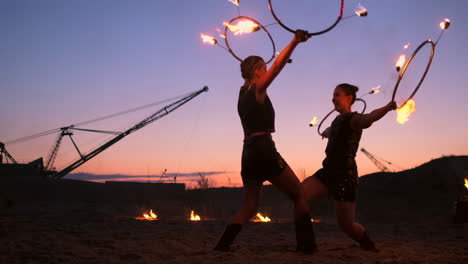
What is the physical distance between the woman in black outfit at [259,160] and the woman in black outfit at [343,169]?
45cm

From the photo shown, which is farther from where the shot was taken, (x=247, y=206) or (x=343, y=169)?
(x=343, y=169)

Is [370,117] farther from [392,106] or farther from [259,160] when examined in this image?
[259,160]

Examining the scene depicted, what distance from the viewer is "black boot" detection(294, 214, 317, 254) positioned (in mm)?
4656

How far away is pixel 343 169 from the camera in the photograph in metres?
5.02

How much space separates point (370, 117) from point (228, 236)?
2.04 meters

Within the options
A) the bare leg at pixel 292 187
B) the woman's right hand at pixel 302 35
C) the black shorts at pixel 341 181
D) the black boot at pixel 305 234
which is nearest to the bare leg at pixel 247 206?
the bare leg at pixel 292 187

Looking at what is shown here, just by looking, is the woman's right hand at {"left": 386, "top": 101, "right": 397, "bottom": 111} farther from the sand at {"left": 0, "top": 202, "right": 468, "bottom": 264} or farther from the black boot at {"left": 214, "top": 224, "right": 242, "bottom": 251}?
the black boot at {"left": 214, "top": 224, "right": 242, "bottom": 251}

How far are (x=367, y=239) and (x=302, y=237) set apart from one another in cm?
91

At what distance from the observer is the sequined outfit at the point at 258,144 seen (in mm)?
4477

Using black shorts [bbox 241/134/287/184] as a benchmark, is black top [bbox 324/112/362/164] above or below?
above

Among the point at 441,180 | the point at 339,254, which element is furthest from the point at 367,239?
the point at 441,180

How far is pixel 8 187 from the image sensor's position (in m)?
24.4

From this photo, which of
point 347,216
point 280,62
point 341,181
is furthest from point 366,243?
point 280,62

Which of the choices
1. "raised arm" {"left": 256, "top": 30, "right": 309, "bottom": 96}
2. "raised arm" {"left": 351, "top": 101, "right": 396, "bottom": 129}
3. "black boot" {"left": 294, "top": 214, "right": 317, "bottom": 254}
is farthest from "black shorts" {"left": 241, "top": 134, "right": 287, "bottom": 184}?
"raised arm" {"left": 351, "top": 101, "right": 396, "bottom": 129}
